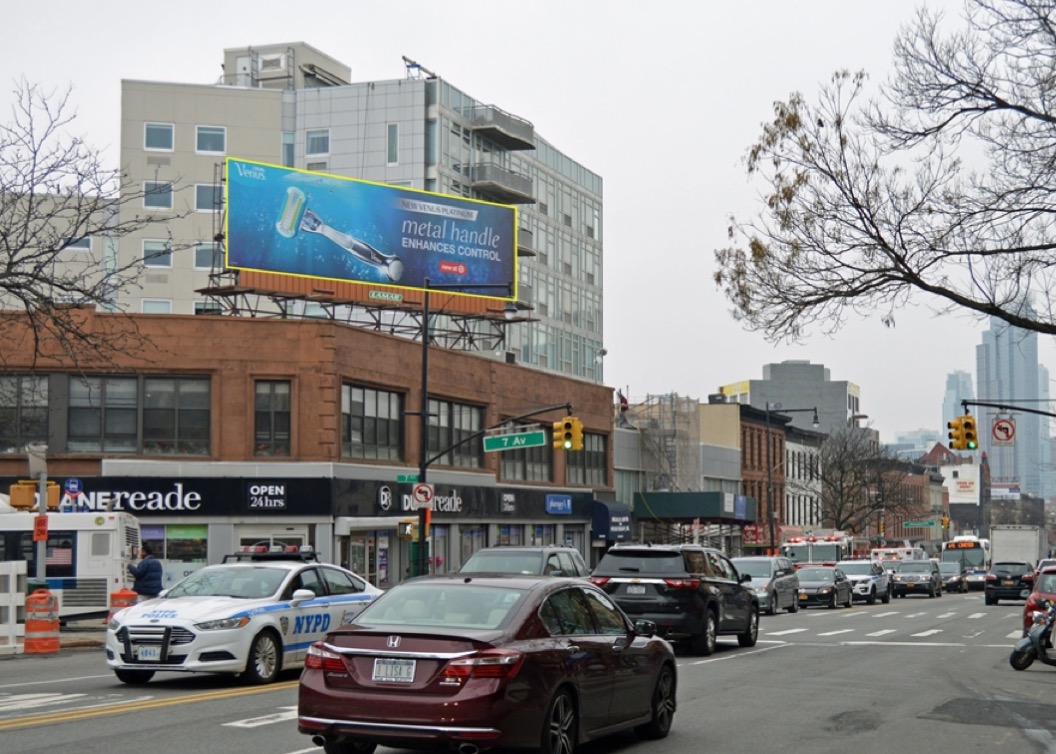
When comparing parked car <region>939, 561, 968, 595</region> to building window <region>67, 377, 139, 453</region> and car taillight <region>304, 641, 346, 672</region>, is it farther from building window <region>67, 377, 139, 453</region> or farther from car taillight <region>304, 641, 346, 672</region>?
car taillight <region>304, 641, 346, 672</region>

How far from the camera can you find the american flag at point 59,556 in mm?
31953

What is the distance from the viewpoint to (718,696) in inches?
657

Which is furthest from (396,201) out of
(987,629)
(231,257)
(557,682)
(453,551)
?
(557,682)

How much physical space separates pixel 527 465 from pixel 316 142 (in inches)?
901

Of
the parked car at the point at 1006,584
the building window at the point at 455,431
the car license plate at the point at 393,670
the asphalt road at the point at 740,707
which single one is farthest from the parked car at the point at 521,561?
the parked car at the point at 1006,584

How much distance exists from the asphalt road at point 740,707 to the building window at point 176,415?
54.1 ft

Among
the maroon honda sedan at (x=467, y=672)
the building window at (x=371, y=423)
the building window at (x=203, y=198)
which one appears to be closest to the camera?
the maroon honda sedan at (x=467, y=672)

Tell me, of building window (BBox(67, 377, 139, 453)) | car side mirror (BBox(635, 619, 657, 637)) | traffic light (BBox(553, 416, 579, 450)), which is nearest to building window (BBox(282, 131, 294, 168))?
building window (BBox(67, 377, 139, 453))

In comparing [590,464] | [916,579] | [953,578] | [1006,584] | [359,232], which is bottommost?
[953,578]

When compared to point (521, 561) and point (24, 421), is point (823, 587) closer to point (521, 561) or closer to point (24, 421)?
point (521, 561)

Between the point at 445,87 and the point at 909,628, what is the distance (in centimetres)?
4276

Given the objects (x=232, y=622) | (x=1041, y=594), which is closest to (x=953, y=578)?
(x=1041, y=594)

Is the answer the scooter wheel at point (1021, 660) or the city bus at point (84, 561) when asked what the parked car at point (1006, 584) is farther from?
the city bus at point (84, 561)

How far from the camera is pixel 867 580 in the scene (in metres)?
51.2
